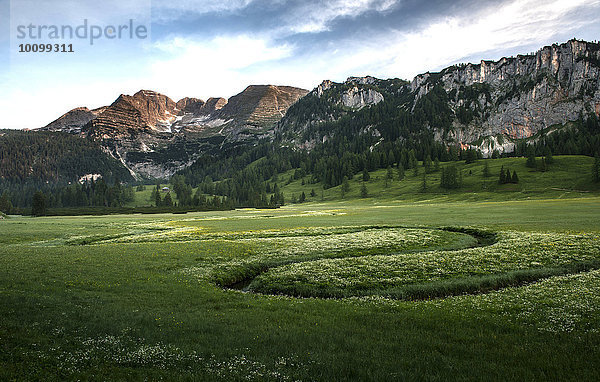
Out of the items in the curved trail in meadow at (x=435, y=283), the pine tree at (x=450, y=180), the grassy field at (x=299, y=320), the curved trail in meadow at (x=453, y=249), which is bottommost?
the curved trail in meadow at (x=453, y=249)

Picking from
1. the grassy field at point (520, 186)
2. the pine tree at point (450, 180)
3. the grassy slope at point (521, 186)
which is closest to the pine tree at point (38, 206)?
the grassy field at point (520, 186)

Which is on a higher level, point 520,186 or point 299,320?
point 299,320

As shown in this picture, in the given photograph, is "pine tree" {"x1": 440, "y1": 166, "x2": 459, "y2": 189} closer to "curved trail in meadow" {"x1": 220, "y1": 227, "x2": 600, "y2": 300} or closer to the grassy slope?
the grassy slope

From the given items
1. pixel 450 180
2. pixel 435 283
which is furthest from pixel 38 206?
pixel 450 180

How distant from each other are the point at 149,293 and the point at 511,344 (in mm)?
21251

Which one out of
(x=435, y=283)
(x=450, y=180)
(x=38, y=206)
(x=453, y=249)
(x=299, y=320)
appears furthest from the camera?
(x=450, y=180)

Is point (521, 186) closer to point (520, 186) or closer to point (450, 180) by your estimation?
point (520, 186)

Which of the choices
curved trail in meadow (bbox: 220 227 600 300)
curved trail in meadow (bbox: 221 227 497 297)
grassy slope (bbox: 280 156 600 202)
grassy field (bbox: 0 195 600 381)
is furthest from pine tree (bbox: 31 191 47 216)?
grassy slope (bbox: 280 156 600 202)

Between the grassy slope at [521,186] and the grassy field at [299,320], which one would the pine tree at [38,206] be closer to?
the grassy field at [299,320]

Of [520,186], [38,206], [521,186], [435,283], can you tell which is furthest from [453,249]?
[38,206]

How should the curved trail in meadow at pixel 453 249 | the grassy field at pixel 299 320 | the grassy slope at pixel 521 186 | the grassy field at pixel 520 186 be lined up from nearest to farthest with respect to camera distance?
the grassy field at pixel 299 320 < the curved trail in meadow at pixel 453 249 < the grassy field at pixel 520 186 < the grassy slope at pixel 521 186

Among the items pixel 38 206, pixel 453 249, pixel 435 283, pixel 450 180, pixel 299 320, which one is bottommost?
pixel 453 249

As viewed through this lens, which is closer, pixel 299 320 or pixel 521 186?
pixel 299 320

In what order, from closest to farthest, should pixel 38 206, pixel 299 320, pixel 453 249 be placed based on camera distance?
pixel 299 320 < pixel 453 249 < pixel 38 206
